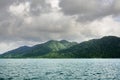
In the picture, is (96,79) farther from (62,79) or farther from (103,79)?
(62,79)

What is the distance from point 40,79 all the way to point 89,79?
39.4 feet

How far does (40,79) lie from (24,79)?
4156mm

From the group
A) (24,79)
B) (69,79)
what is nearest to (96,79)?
(69,79)

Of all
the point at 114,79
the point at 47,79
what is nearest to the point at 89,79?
the point at 114,79

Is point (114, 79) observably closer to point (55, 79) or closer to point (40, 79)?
point (55, 79)

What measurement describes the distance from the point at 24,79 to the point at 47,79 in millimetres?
5919

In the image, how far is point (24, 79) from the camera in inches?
2308

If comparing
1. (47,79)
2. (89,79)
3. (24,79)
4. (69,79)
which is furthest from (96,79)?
(24,79)

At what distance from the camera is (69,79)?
57.6 meters

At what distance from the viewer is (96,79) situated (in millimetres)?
57969

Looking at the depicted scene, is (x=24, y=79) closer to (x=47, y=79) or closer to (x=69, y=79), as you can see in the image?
(x=47, y=79)

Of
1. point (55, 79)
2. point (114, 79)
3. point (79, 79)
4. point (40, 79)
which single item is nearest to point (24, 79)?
point (40, 79)

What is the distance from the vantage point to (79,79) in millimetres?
58125

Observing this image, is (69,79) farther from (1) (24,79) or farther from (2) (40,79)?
(1) (24,79)
